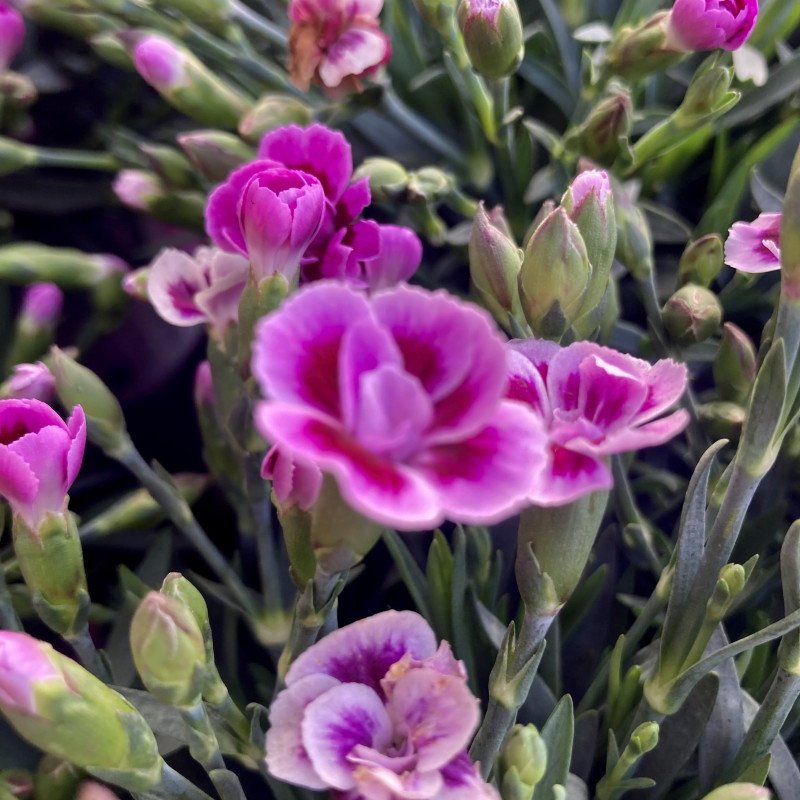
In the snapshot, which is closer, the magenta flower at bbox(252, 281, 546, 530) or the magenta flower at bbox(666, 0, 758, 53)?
the magenta flower at bbox(252, 281, 546, 530)

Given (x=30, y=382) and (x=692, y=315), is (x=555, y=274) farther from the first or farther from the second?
(x=30, y=382)

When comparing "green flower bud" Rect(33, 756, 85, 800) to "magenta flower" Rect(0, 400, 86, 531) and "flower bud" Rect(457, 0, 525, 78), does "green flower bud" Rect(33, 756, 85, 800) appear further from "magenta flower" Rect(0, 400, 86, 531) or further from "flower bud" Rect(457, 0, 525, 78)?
"flower bud" Rect(457, 0, 525, 78)

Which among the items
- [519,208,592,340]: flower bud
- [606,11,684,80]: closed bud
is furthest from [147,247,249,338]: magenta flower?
[606,11,684,80]: closed bud

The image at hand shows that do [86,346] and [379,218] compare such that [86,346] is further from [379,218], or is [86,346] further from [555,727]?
[555,727]

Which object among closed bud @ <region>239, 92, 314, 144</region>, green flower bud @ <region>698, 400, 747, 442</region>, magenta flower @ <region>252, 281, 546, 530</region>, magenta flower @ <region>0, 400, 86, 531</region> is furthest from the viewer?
closed bud @ <region>239, 92, 314, 144</region>

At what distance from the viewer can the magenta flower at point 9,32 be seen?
0.59 m

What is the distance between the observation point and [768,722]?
0.32 m

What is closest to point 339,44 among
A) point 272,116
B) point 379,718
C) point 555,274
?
point 272,116

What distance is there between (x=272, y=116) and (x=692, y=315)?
0.28 m

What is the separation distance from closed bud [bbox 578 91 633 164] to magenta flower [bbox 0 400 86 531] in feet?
0.99

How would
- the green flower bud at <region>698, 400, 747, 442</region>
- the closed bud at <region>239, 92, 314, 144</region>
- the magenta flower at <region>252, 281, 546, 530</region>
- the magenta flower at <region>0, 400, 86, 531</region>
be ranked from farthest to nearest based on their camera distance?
the closed bud at <region>239, 92, 314, 144</region> < the green flower bud at <region>698, 400, 747, 442</region> < the magenta flower at <region>0, 400, 86, 531</region> < the magenta flower at <region>252, 281, 546, 530</region>

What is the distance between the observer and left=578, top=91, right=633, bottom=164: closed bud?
434 millimetres

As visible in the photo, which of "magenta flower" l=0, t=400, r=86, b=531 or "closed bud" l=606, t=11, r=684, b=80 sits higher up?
"closed bud" l=606, t=11, r=684, b=80

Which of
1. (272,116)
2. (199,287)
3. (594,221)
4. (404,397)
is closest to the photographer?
(404,397)
